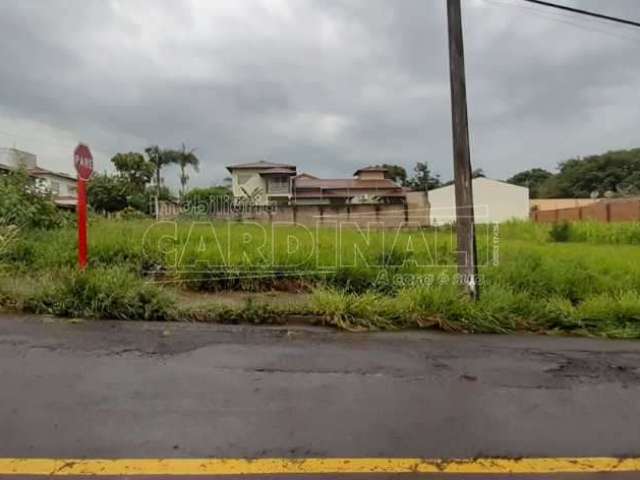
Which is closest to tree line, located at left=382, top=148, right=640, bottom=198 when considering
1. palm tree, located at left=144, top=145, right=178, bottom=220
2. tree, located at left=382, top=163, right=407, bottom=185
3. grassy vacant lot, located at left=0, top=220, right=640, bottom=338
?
tree, located at left=382, top=163, right=407, bottom=185

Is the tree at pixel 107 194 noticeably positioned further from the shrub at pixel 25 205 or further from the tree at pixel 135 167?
the shrub at pixel 25 205

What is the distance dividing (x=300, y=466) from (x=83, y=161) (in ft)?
16.9

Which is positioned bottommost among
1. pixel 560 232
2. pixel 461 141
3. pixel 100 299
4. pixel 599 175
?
pixel 100 299

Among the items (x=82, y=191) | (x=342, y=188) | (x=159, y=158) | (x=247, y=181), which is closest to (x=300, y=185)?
(x=342, y=188)

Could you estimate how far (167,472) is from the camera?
2.24 m

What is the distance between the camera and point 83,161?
5.91m

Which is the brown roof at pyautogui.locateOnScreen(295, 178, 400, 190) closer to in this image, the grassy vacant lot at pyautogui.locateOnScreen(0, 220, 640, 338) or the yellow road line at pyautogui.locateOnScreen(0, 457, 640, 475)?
the grassy vacant lot at pyautogui.locateOnScreen(0, 220, 640, 338)

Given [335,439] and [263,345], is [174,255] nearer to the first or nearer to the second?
[263,345]

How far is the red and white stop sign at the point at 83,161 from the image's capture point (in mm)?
5746

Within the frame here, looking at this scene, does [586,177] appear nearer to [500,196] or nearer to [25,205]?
[500,196]

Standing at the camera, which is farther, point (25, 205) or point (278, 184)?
point (278, 184)

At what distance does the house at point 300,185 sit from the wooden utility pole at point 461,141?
1344 inches

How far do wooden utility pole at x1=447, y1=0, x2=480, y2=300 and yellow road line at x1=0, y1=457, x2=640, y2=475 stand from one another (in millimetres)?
3536

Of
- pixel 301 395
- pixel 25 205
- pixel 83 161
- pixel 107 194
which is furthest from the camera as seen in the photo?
pixel 107 194
